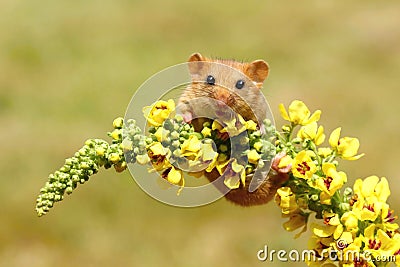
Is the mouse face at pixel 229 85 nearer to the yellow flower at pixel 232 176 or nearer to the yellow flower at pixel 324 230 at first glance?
the yellow flower at pixel 232 176

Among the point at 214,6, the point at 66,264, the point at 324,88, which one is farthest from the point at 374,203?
the point at 214,6

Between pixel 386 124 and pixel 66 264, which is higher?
pixel 386 124

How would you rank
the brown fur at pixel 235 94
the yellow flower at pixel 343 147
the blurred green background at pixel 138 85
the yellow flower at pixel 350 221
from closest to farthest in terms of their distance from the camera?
the yellow flower at pixel 350 221
the yellow flower at pixel 343 147
the brown fur at pixel 235 94
the blurred green background at pixel 138 85

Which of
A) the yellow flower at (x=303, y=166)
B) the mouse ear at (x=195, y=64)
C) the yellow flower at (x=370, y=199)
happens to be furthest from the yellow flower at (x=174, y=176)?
the mouse ear at (x=195, y=64)

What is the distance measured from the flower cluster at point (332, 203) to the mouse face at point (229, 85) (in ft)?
0.63

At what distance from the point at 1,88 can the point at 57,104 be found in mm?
610

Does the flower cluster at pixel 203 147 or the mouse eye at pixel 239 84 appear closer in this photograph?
the flower cluster at pixel 203 147

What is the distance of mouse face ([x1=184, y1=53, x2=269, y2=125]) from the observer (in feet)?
5.40

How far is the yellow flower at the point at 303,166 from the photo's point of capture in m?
1.37

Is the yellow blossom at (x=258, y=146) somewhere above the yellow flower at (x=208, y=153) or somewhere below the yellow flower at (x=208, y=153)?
above

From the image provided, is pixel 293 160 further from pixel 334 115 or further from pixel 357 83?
pixel 357 83

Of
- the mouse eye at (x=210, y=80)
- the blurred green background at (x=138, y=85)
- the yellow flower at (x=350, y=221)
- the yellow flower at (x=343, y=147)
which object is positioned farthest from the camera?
the blurred green background at (x=138, y=85)

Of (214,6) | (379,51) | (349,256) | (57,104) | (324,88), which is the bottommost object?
(349,256)

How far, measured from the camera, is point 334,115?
5.74m
